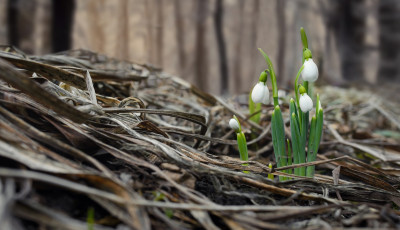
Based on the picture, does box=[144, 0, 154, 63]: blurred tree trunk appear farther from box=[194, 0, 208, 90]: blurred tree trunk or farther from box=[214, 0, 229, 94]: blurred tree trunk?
box=[214, 0, 229, 94]: blurred tree trunk

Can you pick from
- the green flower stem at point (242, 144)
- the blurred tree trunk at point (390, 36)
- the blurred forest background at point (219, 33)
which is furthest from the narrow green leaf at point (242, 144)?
the blurred tree trunk at point (390, 36)

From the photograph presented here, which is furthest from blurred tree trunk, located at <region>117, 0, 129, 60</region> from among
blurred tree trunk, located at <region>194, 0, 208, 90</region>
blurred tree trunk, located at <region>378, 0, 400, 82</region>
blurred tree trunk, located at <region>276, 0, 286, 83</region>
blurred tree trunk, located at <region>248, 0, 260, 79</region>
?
blurred tree trunk, located at <region>378, 0, 400, 82</region>

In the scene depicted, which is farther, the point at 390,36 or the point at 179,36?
the point at 390,36

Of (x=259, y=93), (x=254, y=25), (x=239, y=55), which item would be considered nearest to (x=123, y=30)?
(x=239, y=55)

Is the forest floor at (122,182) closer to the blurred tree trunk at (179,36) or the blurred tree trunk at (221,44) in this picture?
the blurred tree trunk at (179,36)

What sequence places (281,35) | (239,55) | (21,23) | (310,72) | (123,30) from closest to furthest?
(310,72) < (21,23) < (123,30) < (239,55) < (281,35)

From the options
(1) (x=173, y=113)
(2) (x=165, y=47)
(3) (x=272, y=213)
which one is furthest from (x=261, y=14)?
(3) (x=272, y=213)

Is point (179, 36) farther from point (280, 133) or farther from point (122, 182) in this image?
point (122, 182)
